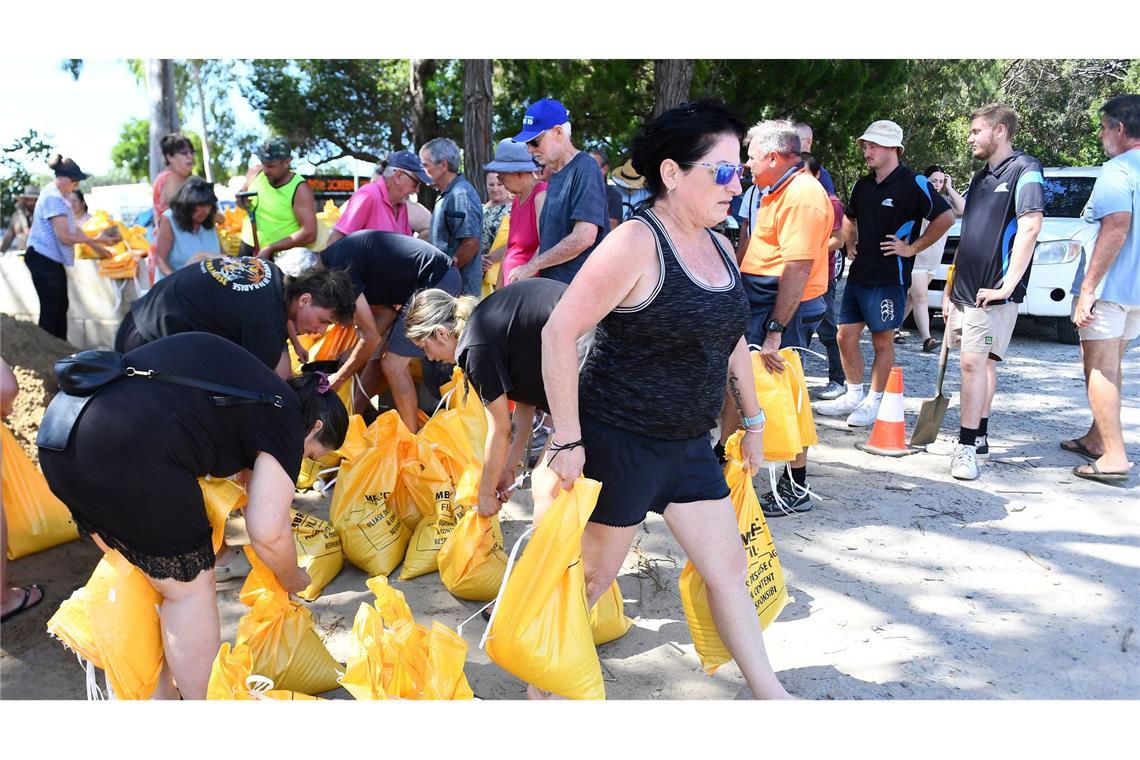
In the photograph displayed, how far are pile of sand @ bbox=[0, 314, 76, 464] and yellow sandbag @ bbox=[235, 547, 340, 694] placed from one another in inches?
101

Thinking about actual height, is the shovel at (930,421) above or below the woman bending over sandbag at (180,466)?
below

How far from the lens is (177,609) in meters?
2.47

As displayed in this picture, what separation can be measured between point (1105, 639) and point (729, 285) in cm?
209

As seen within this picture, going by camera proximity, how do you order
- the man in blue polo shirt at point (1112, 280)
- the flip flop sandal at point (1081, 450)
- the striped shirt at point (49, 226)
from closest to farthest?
the man in blue polo shirt at point (1112, 280)
the flip flop sandal at point (1081, 450)
the striped shirt at point (49, 226)

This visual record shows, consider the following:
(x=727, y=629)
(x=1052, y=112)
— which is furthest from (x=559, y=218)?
(x=1052, y=112)

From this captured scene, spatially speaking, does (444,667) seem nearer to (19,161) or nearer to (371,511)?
(371,511)

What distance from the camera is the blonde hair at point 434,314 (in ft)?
11.3

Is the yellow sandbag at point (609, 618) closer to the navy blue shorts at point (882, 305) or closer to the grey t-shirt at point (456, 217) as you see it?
the grey t-shirt at point (456, 217)

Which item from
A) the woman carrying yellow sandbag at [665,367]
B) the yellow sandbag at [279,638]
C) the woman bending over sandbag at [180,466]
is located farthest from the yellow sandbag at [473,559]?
the woman bending over sandbag at [180,466]

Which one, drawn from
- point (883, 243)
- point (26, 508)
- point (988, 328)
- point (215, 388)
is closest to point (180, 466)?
point (215, 388)

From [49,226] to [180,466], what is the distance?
532 cm

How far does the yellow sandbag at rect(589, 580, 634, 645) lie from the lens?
3.20 metres

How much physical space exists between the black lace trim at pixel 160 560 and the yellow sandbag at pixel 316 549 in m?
1.21

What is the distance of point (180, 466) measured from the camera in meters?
2.33
